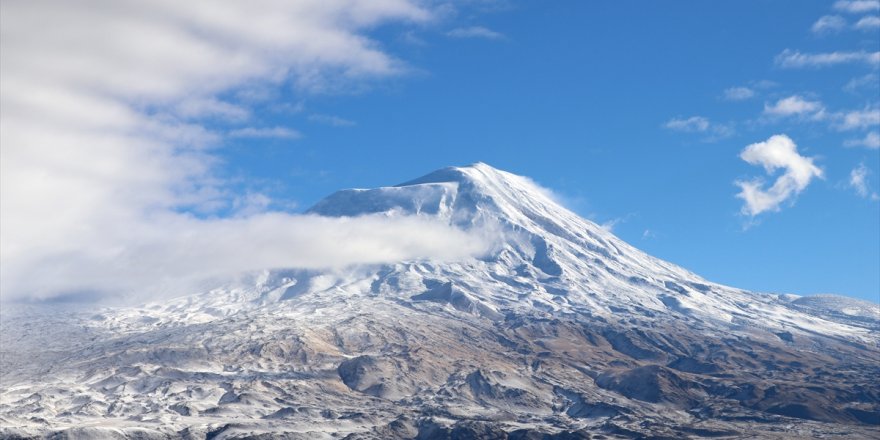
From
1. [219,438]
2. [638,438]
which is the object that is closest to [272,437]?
[219,438]

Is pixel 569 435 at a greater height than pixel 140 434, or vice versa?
pixel 569 435

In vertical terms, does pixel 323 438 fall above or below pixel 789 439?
below

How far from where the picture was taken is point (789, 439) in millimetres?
198875

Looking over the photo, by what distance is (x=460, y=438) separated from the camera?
643ft

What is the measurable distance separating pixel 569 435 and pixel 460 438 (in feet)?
68.2

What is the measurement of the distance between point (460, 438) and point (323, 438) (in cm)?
2640

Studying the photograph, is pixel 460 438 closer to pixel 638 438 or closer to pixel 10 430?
pixel 638 438

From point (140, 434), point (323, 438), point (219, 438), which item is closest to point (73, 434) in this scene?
point (140, 434)

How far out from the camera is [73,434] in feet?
627

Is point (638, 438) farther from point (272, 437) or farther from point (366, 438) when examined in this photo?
point (272, 437)

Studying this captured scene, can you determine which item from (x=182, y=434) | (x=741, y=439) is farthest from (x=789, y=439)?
(x=182, y=434)

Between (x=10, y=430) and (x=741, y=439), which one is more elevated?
(x=741, y=439)

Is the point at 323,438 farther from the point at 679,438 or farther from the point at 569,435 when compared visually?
the point at 679,438

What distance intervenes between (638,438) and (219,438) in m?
79.7
